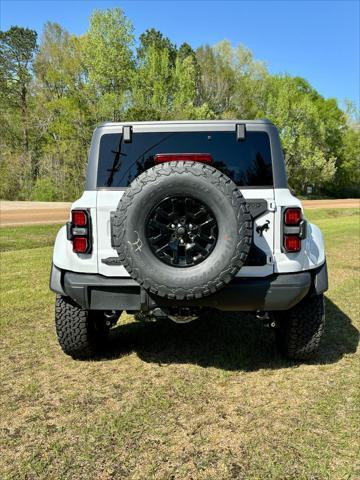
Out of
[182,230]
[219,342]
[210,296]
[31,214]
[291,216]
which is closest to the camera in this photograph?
[182,230]

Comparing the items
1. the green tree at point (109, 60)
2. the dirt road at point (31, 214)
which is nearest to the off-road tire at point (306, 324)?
the dirt road at point (31, 214)

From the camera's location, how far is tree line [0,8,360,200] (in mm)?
30938

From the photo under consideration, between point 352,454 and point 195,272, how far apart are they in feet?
4.30

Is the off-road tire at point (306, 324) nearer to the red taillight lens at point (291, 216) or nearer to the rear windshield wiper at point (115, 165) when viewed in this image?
the red taillight lens at point (291, 216)

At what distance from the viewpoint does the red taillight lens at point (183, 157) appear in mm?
3150

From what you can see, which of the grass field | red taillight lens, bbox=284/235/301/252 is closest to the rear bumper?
red taillight lens, bbox=284/235/301/252

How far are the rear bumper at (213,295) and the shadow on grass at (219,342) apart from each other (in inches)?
29.8

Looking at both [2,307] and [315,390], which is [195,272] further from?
[2,307]

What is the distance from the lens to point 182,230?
276 cm

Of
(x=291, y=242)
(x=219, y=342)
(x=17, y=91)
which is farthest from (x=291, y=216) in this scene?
(x=17, y=91)

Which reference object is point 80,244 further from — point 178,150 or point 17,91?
point 17,91

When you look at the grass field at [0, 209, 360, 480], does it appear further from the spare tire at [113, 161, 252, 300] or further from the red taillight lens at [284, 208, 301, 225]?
the red taillight lens at [284, 208, 301, 225]

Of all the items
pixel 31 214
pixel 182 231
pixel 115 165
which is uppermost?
pixel 115 165

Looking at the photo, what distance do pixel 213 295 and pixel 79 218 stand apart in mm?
1060
